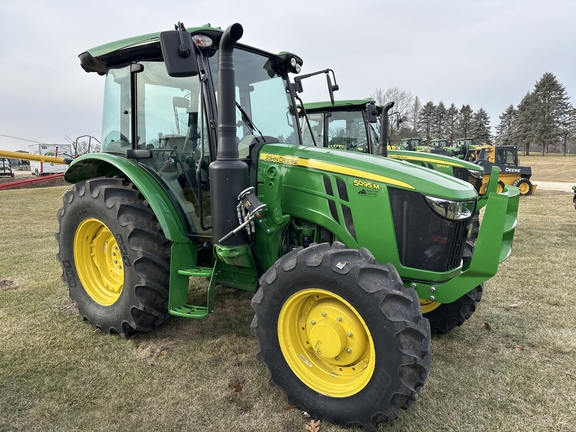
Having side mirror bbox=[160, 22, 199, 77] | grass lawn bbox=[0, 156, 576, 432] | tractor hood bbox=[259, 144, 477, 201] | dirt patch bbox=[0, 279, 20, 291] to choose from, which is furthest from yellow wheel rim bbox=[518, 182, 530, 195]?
dirt patch bbox=[0, 279, 20, 291]

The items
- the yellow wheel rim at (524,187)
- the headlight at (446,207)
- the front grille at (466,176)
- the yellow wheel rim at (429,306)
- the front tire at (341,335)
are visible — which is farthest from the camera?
the yellow wheel rim at (524,187)

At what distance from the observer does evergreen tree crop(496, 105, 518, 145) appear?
59.8m

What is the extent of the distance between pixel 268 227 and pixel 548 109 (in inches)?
2454

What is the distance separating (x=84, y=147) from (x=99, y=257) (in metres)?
1.45

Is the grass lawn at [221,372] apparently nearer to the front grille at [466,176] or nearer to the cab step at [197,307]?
the cab step at [197,307]

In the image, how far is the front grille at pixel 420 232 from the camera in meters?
2.70

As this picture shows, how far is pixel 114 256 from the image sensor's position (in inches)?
147

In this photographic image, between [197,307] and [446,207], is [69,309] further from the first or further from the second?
[446,207]

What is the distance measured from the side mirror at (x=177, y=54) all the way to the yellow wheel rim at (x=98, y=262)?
1.87m

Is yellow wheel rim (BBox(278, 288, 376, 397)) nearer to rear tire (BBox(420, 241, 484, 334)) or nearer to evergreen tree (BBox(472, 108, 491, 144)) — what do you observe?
rear tire (BBox(420, 241, 484, 334))

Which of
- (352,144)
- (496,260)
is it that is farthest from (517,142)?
(496,260)

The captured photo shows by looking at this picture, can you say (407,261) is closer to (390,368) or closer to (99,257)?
(390,368)

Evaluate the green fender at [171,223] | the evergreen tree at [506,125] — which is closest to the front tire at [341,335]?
the green fender at [171,223]

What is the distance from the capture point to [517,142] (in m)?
55.5
